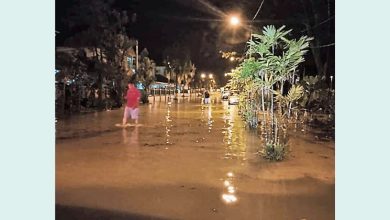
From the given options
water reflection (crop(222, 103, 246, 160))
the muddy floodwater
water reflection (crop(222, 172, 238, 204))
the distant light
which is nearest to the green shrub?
the muddy floodwater

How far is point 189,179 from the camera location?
8.93 metres

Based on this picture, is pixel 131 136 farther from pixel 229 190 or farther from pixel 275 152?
pixel 229 190

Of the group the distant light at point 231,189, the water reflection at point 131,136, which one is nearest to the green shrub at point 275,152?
the distant light at point 231,189

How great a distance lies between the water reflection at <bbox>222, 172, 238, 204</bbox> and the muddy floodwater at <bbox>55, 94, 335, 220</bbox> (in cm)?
2

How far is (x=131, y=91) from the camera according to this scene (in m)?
19.6

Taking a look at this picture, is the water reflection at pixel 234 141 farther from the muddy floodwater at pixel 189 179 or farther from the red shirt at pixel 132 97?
the red shirt at pixel 132 97

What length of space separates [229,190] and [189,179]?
1084mm

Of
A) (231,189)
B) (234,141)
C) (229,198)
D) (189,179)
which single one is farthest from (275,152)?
(229,198)

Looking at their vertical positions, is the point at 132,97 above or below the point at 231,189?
above

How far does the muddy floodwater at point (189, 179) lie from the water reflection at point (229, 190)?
2 cm

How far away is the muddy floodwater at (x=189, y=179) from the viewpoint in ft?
22.4

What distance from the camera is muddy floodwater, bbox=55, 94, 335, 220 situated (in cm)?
684

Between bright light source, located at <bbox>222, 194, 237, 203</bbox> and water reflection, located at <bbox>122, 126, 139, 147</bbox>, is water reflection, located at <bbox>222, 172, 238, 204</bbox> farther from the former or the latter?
water reflection, located at <bbox>122, 126, 139, 147</bbox>

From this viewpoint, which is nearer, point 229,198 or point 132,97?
point 229,198
